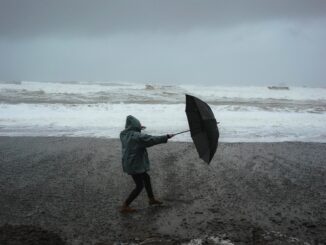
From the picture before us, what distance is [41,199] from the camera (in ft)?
21.8

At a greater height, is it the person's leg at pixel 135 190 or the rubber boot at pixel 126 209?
the person's leg at pixel 135 190

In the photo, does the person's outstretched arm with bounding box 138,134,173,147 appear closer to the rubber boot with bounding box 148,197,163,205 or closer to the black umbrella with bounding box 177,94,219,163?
the black umbrella with bounding box 177,94,219,163

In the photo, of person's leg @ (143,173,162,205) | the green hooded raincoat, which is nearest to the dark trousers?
person's leg @ (143,173,162,205)

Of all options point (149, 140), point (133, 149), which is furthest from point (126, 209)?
point (149, 140)

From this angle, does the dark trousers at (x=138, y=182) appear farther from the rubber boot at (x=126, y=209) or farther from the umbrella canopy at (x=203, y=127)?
the umbrella canopy at (x=203, y=127)

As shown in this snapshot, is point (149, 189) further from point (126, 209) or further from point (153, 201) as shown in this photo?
point (126, 209)

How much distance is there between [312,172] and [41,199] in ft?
20.0

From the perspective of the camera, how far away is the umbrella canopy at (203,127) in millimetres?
5602

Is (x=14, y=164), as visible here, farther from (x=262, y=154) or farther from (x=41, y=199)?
(x=262, y=154)

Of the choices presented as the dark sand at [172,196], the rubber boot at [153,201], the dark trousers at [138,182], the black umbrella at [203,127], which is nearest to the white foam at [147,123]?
the dark sand at [172,196]

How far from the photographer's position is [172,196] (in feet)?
22.4

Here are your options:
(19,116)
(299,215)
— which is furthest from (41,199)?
(19,116)

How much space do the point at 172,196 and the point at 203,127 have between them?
1775 millimetres

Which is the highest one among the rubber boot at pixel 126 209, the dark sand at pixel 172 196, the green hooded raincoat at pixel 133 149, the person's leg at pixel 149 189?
the green hooded raincoat at pixel 133 149
